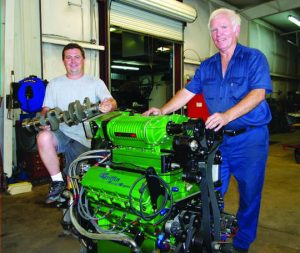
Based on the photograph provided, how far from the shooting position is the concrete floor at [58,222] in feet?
6.37

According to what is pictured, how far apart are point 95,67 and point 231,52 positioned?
9.68 ft

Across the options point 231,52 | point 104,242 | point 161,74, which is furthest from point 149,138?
point 161,74

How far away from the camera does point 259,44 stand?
28.1ft

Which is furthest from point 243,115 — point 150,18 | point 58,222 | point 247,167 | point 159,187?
point 150,18

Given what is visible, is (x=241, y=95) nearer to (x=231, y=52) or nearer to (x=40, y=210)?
(x=231, y=52)

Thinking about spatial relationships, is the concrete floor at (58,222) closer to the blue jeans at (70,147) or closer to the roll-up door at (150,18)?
the blue jeans at (70,147)

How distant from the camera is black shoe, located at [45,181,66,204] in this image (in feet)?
5.70

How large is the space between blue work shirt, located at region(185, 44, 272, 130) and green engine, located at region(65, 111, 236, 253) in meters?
0.39

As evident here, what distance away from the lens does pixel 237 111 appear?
1.40 meters

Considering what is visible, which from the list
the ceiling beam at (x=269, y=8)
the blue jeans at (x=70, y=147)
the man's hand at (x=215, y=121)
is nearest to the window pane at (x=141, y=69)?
the ceiling beam at (x=269, y=8)

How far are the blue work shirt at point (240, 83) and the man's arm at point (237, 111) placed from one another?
0.05m

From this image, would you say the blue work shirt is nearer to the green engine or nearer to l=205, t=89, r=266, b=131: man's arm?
l=205, t=89, r=266, b=131: man's arm

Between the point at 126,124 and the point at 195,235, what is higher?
the point at 126,124

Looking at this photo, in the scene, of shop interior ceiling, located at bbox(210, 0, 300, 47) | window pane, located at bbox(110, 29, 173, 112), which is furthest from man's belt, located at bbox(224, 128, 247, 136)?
shop interior ceiling, located at bbox(210, 0, 300, 47)
